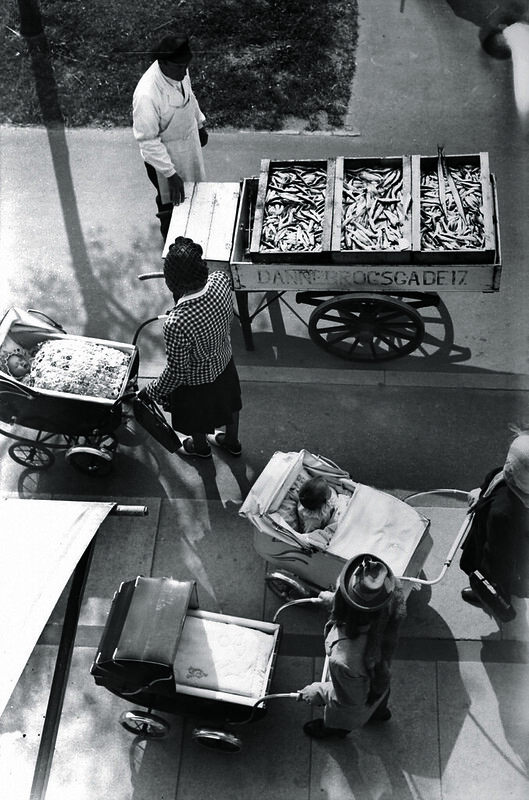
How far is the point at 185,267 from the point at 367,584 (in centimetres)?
235

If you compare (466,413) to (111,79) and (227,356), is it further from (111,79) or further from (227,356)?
(111,79)

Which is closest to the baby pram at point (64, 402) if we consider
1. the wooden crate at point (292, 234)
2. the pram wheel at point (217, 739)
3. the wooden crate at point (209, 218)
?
the wooden crate at point (209, 218)

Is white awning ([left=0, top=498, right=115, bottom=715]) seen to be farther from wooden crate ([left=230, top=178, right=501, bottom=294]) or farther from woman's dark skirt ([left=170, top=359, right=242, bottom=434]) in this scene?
wooden crate ([left=230, top=178, right=501, bottom=294])

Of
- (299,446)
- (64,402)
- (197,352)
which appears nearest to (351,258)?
(197,352)

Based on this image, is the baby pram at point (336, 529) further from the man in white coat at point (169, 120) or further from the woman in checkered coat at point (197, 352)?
the man in white coat at point (169, 120)

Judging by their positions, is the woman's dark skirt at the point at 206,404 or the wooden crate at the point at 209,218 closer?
the woman's dark skirt at the point at 206,404

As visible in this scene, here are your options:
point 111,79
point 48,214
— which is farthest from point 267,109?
point 48,214

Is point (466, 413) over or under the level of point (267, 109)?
under

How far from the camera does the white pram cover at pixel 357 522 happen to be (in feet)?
16.0

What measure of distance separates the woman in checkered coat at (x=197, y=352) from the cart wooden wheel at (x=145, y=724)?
1.98 metres

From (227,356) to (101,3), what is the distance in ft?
Answer: 23.3

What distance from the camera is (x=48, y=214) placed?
820cm

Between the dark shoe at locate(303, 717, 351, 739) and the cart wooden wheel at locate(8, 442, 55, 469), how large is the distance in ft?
9.05

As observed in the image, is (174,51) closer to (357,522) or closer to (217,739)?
(357,522)
